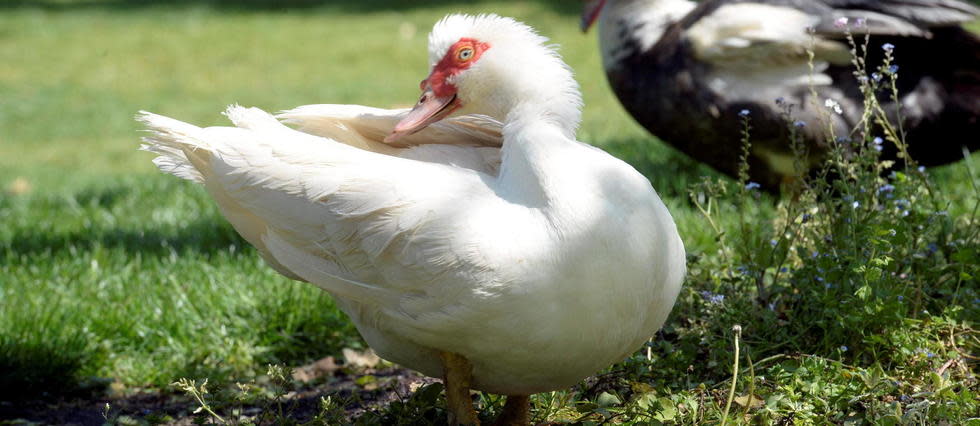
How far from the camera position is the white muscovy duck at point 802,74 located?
14.7 ft

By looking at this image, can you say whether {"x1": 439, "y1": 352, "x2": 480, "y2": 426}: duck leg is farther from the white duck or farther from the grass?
the grass

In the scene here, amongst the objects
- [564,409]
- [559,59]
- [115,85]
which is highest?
[559,59]

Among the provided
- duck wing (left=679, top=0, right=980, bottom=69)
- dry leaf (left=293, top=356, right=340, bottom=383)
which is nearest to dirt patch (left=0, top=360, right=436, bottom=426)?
dry leaf (left=293, top=356, right=340, bottom=383)

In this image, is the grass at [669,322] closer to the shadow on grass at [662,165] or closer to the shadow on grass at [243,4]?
the shadow on grass at [662,165]

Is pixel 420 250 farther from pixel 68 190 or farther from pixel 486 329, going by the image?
pixel 68 190

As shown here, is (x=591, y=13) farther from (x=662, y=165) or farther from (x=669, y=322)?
(x=669, y=322)

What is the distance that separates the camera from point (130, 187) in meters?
6.59

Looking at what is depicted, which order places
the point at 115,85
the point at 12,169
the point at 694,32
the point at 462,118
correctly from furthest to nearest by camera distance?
1. the point at 115,85
2. the point at 12,169
3. the point at 694,32
4. the point at 462,118

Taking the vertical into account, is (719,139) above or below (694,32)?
below

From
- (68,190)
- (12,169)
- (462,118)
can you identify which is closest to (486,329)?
(462,118)

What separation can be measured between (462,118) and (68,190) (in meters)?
4.69

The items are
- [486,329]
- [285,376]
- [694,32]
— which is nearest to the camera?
[486,329]

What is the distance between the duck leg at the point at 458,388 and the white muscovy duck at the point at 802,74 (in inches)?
93.1

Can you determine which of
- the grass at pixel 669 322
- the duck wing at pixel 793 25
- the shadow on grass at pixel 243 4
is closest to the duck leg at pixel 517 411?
the grass at pixel 669 322
